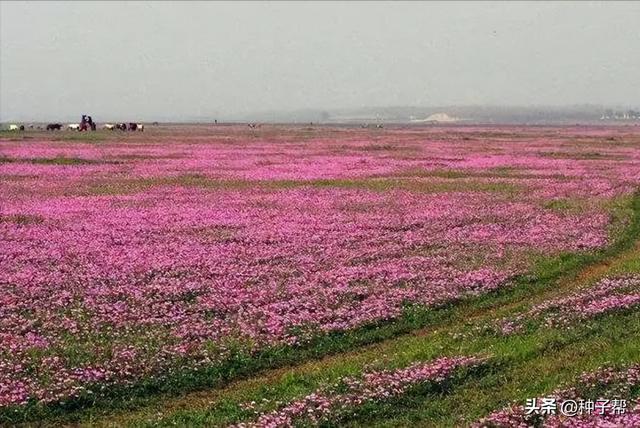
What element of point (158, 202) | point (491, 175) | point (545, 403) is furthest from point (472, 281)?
point (491, 175)

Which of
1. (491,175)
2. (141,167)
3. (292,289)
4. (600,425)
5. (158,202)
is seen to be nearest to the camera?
(600,425)

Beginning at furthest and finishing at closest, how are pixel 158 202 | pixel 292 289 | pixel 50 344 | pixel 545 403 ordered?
pixel 158 202, pixel 292 289, pixel 50 344, pixel 545 403

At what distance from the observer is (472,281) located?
2248cm

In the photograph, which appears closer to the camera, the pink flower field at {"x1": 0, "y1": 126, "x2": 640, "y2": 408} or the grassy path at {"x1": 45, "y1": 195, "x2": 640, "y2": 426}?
the grassy path at {"x1": 45, "y1": 195, "x2": 640, "y2": 426}

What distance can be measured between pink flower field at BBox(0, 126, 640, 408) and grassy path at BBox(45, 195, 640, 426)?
0.81 metres

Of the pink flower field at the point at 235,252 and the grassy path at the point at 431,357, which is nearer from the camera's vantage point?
the grassy path at the point at 431,357

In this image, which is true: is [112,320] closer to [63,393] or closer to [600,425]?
[63,393]

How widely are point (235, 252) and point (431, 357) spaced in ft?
39.4

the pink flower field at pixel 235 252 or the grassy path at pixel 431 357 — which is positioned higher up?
the pink flower field at pixel 235 252

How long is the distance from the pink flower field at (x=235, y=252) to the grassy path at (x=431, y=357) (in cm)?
81

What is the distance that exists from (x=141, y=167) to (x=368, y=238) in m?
30.8

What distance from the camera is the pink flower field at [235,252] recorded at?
16.8m

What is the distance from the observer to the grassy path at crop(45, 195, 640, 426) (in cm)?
1313

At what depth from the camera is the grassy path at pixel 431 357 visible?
1313cm
